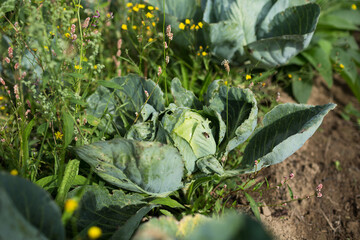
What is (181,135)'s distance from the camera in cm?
166

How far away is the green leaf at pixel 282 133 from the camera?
61.0 inches

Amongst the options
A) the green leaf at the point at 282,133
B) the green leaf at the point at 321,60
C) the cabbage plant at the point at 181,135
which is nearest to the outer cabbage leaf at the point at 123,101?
the cabbage plant at the point at 181,135

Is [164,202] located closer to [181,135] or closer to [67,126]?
[181,135]

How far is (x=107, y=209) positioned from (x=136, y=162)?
12.9 inches

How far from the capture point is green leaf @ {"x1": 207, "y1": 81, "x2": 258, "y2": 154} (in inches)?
67.2

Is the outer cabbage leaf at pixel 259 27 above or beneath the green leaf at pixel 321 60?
above

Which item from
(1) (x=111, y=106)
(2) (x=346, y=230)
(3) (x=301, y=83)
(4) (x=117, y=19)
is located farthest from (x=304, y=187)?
(4) (x=117, y=19)

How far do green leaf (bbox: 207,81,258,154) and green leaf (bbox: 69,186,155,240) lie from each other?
21.7 inches

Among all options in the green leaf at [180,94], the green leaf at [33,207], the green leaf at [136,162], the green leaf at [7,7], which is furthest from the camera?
the green leaf at [180,94]

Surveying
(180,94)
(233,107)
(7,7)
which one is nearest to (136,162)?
(180,94)

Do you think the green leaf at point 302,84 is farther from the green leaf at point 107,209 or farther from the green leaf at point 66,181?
the green leaf at point 66,181

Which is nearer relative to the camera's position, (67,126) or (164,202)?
(67,126)

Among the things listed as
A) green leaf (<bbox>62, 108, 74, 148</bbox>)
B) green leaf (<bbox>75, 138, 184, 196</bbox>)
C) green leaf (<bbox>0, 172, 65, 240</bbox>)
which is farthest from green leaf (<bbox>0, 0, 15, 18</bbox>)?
green leaf (<bbox>0, 172, 65, 240</bbox>)

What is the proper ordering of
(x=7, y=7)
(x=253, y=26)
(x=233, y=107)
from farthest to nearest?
(x=253, y=26) → (x=233, y=107) → (x=7, y=7)
